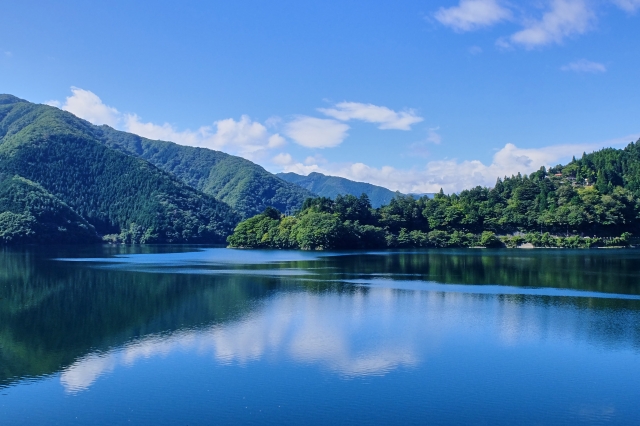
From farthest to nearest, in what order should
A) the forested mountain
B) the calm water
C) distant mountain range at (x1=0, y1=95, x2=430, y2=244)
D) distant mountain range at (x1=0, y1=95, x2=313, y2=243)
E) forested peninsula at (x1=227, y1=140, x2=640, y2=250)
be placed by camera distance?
the forested mountain < distant mountain range at (x1=0, y1=95, x2=313, y2=243) < distant mountain range at (x1=0, y1=95, x2=430, y2=244) < forested peninsula at (x1=227, y1=140, x2=640, y2=250) < the calm water

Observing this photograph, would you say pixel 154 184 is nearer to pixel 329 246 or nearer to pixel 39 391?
pixel 329 246

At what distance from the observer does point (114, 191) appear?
597 ft

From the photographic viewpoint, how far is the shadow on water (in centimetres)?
2525

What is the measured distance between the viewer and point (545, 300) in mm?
36312

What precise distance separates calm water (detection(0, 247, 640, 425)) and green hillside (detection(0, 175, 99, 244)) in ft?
307

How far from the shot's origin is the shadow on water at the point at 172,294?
2525 centimetres

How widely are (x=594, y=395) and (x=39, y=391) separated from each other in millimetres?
18730

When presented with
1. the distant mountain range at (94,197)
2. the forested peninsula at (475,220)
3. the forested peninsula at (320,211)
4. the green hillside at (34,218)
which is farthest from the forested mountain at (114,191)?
the forested peninsula at (475,220)

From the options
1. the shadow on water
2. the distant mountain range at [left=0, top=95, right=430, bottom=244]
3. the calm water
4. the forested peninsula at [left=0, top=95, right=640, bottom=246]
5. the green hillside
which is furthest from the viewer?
the distant mountain range at [left=0, top=95, right=430, bottom=244]

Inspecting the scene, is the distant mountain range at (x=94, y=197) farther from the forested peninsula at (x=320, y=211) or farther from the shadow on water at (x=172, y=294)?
the shadow on water at (x=172, y=294)

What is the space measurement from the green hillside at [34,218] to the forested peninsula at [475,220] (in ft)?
149

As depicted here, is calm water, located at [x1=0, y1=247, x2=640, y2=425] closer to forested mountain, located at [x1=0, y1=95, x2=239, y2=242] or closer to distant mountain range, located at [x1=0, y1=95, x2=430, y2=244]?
distant mountain range, located at [x1=0, y1=95, x2=430, y2=244]

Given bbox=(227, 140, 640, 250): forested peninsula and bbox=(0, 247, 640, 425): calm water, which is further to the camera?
bbox=(227, 140, 640, 250): forested peninsula

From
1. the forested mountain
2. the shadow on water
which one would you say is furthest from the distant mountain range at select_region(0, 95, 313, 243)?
the shadow on water
